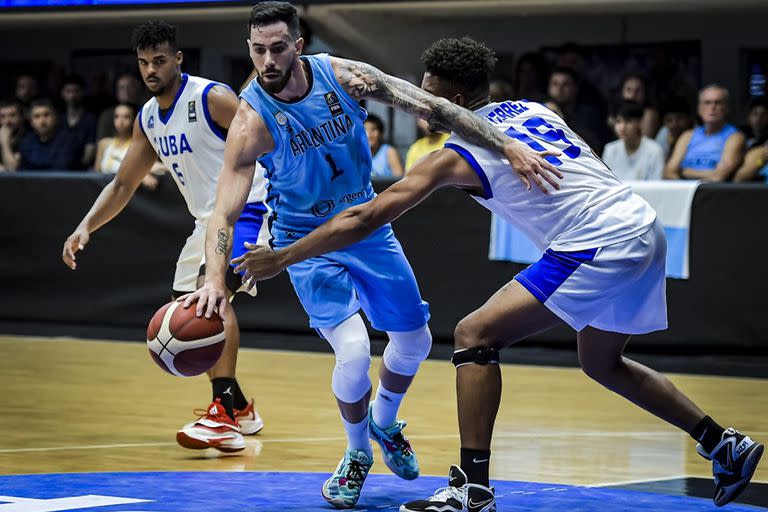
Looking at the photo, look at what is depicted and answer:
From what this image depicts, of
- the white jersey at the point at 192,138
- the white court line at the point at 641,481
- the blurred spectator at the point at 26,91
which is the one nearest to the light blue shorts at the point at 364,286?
the white court line at the point at 641,481

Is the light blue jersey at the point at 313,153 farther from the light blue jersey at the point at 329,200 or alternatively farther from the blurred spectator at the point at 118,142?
the blurred spectator at the point at 118,142

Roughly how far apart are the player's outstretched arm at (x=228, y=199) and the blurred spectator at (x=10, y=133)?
8.78m

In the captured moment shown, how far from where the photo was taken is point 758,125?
35.0 ft

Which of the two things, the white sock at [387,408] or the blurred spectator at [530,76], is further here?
the blurred spectator at [530,76]

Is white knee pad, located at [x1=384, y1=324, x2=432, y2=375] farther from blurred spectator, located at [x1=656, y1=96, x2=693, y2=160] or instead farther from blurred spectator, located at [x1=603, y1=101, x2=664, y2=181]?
blurred spectator, located at [x1=656, y1=96, x2=693, y2=160]

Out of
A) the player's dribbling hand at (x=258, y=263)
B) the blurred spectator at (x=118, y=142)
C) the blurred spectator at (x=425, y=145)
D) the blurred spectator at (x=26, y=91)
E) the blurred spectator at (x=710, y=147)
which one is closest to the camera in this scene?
the player's dribbling hand at (x=258, y=263)

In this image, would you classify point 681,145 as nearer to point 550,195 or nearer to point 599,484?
point 599,484

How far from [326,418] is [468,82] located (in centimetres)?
315

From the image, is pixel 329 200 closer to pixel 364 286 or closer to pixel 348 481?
pixel 364 286

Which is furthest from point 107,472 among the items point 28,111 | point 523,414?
point 28,111

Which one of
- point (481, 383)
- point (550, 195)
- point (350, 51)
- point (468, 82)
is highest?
point (350, 51)

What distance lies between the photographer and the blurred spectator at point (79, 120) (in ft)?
43.8

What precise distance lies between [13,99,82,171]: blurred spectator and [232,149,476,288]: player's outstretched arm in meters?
8.82

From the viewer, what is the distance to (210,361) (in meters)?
5.27
